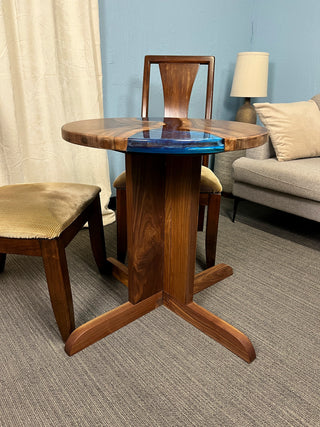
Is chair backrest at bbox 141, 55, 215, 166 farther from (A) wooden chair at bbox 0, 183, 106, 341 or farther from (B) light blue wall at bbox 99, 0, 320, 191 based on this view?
(A) wooden chair at bbox 0, 183, 106, 341

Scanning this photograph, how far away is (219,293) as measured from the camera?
141 cm

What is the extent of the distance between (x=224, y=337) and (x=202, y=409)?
0.85ft

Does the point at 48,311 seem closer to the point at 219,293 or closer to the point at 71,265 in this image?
Answer: the point at 71,265

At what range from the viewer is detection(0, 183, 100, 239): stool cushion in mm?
995

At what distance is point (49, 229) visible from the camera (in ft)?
3.26

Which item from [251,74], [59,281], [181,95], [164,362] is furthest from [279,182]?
[59,281]

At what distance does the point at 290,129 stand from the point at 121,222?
114cm

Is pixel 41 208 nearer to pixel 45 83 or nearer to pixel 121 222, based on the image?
pixel 121 222

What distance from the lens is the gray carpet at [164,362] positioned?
89 centimetres

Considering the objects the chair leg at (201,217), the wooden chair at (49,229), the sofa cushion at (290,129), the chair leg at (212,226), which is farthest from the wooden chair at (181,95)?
the sofa cushion at (290,129)

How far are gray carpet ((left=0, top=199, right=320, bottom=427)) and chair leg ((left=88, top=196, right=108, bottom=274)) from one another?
0.08m

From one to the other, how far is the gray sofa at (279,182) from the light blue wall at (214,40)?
0.65 metres

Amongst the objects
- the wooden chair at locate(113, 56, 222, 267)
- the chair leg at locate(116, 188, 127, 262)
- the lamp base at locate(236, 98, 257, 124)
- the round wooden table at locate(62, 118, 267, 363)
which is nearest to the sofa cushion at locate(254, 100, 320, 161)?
the wooden chair at locate(113, 56, 222, 267)

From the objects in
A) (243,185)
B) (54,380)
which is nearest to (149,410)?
(54,380)
